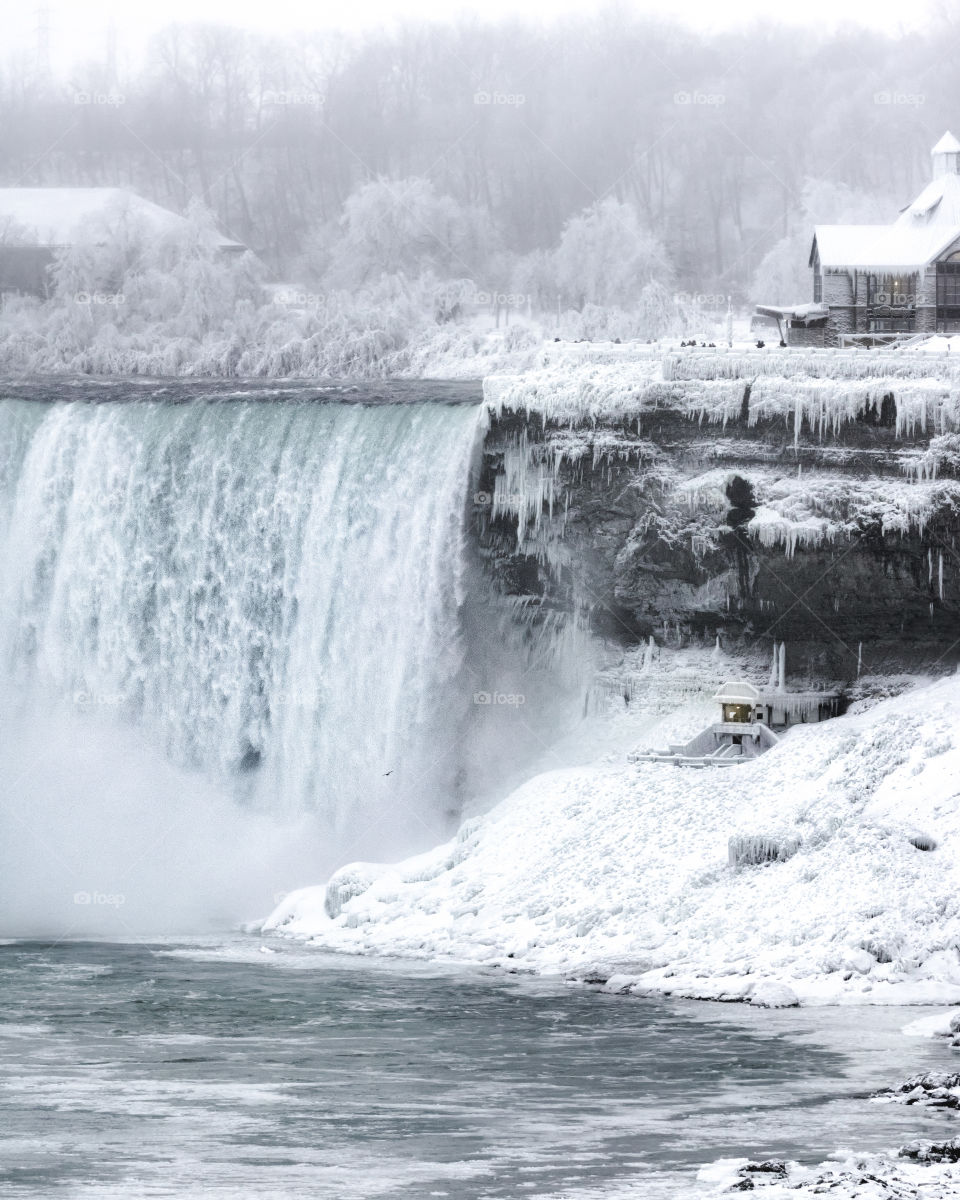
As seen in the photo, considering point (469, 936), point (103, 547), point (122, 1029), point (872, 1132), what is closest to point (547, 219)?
point (103, 547)

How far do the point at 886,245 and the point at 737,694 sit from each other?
60.4 ft

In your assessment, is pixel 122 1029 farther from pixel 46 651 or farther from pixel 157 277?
pixel 157 277

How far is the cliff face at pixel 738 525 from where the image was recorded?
60.0m

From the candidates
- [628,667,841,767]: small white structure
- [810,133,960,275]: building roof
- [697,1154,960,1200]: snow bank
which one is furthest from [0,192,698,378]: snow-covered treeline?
[697,1154,960,1200]: snow bank

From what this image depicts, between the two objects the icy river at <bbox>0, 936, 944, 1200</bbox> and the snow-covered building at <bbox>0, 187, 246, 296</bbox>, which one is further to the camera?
the snow-covered building at <bbox>0, 187, 246, 296</bbox>

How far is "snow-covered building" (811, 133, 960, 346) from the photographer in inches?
2749

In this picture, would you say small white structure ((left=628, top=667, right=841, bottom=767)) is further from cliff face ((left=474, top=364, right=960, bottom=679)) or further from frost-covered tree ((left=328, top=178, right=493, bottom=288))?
frost-covered tree ((left=328, top=178, right=493, bottom=288))

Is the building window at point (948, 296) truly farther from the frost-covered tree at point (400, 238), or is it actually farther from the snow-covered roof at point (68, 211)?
the snow-covered roof at point (68, 211)

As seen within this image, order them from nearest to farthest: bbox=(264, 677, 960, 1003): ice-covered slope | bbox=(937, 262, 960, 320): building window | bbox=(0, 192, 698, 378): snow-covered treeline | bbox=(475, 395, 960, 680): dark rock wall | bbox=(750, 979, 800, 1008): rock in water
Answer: bbox=(750, 979, 800, 1008): rock in water
bbox=(264, 677, 960, 1003): ice-covered slope
bbox=(475, 395, 960, 680): dark rock wall
bbox=(937, 262, 960, 320): building window
bbox=(0, 192, 698, 378): snow-covered treeline

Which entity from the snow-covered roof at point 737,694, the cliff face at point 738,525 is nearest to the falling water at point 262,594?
the cliff face at point 738,525

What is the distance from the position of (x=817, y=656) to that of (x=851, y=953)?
1766 centimetres

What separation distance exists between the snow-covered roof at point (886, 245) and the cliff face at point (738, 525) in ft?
38.4

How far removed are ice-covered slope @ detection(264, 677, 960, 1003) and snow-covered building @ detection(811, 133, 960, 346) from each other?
15136mm

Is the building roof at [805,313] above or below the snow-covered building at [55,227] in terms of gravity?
below
